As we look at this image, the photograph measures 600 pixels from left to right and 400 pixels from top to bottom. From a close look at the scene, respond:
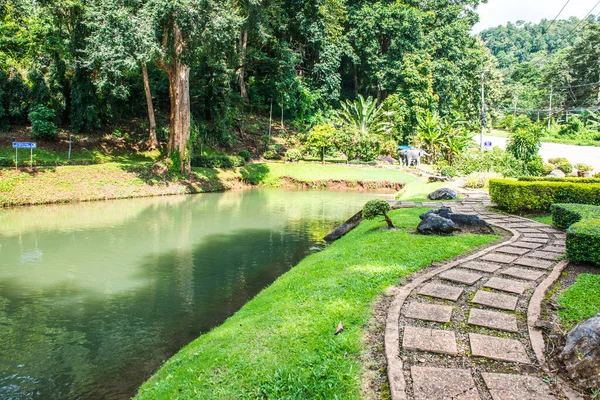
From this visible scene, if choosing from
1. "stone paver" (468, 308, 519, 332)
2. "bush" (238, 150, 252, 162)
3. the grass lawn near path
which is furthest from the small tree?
"bush" (238, 150, 252, 162)

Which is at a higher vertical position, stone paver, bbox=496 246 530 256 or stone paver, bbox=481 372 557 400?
stone paver, bbox=496 246 530 256

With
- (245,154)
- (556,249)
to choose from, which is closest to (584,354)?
(556,249)

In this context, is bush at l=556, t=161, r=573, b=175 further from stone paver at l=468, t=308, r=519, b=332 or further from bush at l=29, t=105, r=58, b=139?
bush at l=29, t=105, r=58, b=139

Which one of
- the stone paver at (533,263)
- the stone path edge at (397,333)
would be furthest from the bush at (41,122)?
the stone paver at (533,263)

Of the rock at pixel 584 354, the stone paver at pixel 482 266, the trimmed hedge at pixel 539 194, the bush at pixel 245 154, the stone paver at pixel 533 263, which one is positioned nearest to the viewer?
the rock at pixel 584 354

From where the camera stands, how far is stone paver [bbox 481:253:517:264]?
6441 millimetres

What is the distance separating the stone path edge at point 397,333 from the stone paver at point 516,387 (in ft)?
2.26

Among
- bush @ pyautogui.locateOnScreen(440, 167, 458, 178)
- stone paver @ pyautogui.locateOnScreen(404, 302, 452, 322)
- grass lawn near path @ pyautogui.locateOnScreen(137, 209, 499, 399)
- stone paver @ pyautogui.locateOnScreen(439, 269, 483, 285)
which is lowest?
grass lawn near path @ pyautogui.locateOnScreen(137, 209, 499, 399)

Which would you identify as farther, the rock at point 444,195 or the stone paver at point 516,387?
the rock at point 444,195

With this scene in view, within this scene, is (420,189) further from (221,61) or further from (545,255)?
(221,61)

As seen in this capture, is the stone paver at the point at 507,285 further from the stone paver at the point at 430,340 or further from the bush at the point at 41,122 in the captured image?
the bush at the point at 41,122

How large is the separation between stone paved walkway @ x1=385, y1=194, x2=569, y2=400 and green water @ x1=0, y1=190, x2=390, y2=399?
3.20m

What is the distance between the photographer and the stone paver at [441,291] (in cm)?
495

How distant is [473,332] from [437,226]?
15.8 ft
